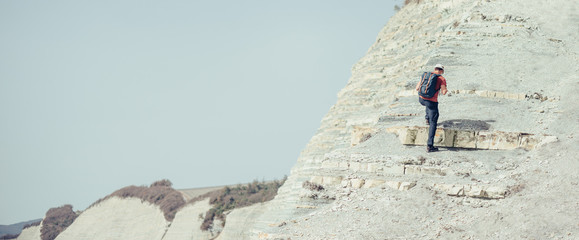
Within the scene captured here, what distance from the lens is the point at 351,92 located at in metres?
27.6

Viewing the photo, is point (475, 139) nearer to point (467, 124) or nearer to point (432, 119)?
point (467, 124)

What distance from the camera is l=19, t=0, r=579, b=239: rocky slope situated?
13.7 meters

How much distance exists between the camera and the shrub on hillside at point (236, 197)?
50.2 meters

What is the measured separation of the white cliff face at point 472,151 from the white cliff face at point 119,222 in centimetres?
3722

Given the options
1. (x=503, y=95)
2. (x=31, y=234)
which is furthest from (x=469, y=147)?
(x=31, y=234)

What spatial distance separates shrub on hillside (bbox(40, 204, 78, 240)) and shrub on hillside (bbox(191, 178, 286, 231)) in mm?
20382

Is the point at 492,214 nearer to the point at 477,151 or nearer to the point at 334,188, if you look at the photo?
the point at 477,151

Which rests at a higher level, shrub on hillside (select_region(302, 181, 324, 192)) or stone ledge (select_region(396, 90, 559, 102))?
stone ledge (select_region(396, 90, 559, 102))

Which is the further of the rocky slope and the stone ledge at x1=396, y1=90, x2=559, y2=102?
the stone ledge at x1=396, y1=90, x2=559, y2=102

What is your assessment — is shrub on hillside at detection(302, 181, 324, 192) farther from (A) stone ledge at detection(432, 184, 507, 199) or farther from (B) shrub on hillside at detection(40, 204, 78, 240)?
(B) shrub on hillside at detection(40, 204, 78, 240)

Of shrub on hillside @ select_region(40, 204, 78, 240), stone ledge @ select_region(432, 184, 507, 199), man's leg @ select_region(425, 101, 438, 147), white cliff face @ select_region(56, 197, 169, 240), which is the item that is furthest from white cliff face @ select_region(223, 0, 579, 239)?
shrub on hillside @ select_region(40, 204, 78, 240)

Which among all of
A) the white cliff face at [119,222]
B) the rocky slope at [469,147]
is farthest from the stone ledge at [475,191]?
the white cliff face at [119,222]

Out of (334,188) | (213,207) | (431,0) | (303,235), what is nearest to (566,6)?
(431,0)

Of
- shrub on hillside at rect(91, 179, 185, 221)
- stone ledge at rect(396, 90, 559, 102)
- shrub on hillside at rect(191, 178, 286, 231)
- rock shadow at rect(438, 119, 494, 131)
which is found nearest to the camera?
rock shadow at rect(438, 119, 494, 131)
